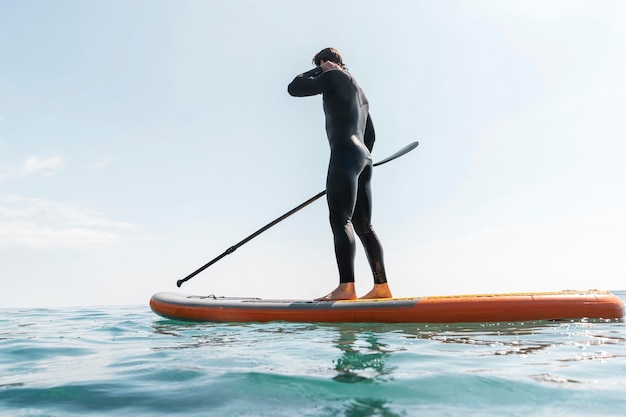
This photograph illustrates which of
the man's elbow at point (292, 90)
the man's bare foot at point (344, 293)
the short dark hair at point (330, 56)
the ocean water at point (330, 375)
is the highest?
the short dark hair at point (330, 56)

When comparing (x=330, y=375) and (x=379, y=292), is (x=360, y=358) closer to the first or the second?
(x=330, y=375)

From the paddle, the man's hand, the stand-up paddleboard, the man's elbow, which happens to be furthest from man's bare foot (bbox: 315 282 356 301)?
the man's hand

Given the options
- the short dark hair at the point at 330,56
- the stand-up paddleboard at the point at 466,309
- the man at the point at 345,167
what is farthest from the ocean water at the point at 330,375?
the short dark hair at the point at 330,56

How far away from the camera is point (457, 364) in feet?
8.70

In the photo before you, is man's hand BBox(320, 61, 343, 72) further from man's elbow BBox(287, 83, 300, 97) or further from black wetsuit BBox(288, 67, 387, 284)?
man's elbow BBox(287, 83, 300, 97)

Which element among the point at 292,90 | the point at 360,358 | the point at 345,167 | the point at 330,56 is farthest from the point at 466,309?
the point at 330,56

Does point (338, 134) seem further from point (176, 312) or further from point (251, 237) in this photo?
point (176, 312)

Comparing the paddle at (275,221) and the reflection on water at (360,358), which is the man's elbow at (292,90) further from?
the reflection on water at (360,358)

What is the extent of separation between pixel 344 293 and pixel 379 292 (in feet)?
1.90

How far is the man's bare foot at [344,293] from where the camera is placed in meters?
5.21

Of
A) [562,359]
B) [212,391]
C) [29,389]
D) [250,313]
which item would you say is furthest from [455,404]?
[250,313]

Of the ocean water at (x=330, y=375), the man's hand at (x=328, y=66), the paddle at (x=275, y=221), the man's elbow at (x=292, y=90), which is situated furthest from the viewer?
the paddle at (x=275, y=221)

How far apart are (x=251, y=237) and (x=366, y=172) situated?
1.75 m

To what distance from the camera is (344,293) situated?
5.21 metres
